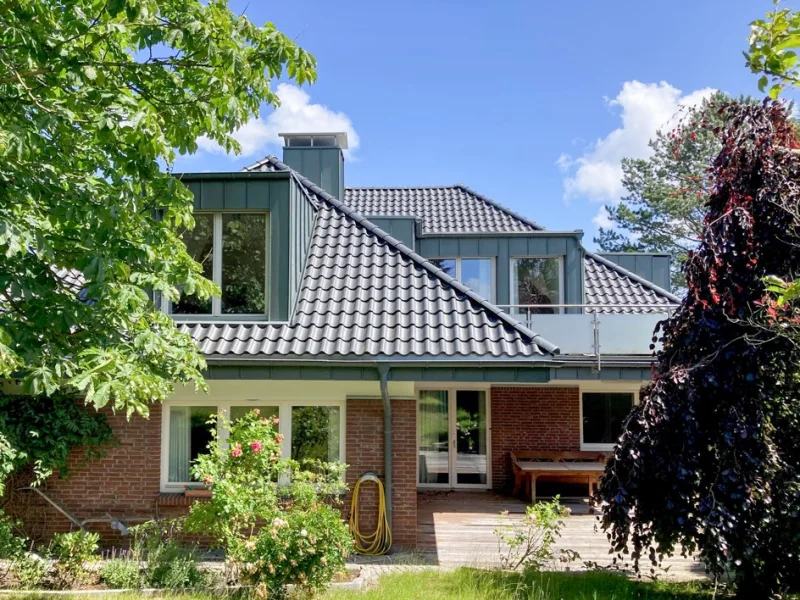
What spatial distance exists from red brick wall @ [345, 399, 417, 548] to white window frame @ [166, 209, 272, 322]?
1.98 meters

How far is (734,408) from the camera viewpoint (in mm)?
6027

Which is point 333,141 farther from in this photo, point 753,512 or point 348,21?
point 753,512

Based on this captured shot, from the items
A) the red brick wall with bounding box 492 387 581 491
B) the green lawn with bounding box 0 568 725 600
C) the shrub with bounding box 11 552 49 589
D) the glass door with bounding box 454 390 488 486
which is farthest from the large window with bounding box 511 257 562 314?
the shrub with bounding box 11 552 49 589

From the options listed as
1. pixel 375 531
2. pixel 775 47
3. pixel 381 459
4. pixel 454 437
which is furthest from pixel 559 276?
pixel 775 47

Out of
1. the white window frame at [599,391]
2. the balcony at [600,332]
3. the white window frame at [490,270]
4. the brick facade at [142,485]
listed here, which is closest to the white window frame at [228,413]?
the brick facade at [142,485]

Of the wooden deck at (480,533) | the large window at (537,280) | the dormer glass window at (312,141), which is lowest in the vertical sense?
the wooden deck at (480,533)

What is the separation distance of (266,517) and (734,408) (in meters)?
4.98

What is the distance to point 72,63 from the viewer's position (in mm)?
4750

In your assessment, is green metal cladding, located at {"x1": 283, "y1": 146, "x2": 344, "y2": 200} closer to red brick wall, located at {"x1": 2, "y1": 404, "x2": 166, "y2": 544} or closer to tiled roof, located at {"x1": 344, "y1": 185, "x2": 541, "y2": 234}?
tiled roof, located at {"x1": 344, "y1": 185, "x2": 541, "y2": 234}

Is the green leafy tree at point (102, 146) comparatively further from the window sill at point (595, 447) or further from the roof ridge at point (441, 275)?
the window sill at point (595, 447)

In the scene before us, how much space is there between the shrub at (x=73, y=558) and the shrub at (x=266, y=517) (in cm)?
127

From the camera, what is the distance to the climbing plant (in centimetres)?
587

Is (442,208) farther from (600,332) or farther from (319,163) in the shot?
(600,332)

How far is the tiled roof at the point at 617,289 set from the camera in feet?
46.5
